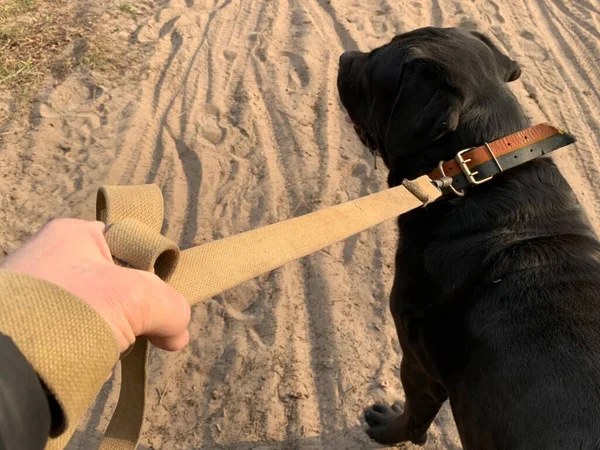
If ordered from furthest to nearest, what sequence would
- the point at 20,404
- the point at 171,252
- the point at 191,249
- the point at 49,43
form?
the point at 49,43
the point at 191,249
the point at 171,252
the point at 20,404

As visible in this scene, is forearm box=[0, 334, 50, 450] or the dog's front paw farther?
the dog's front paw

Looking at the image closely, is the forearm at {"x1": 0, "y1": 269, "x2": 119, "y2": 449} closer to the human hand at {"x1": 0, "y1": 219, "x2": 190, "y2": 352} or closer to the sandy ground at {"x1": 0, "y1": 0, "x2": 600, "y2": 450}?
the human hand at {"x1": 0, "y1": 219, "x2": 190, "y2": 352}

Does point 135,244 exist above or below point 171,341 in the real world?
above

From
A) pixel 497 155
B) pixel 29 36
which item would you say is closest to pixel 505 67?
pixel 497 155

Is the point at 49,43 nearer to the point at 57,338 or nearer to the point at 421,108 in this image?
the point at 421,108

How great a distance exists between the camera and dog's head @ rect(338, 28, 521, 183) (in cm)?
261

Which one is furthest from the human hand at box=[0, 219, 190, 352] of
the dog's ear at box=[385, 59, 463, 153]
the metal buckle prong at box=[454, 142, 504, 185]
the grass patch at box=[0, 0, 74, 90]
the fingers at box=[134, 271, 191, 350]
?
the grass patch at box=[0, 0, 74, 90]

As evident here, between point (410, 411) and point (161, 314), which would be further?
point (410, 411)

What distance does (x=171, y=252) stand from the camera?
1411mm

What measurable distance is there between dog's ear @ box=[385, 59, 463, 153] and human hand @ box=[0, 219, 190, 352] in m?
1.64

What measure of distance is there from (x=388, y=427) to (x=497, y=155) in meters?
1.63

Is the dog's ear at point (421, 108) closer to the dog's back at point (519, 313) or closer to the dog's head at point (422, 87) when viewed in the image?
the dog's head at point (422, 87)

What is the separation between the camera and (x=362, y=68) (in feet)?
10.3

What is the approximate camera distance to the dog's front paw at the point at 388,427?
3.21 metres
